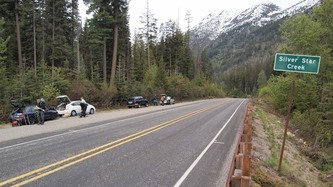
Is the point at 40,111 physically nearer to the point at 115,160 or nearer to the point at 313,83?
the point at 115,160

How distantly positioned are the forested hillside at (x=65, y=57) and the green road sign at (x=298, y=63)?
19317 mm

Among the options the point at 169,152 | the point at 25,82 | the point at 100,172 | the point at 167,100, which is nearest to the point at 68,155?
the point at 100,172

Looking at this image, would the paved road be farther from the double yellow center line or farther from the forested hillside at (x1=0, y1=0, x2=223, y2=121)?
the forested hillside at (x1=0, y1=0, x2=223, y2=121)

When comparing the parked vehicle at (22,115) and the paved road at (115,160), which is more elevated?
the paved road at (115,160)

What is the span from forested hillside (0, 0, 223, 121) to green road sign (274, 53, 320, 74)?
19317mm

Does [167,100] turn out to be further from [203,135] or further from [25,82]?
[203,135]

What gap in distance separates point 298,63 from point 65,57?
122 ft

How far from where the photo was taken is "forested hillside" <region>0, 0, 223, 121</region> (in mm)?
21797

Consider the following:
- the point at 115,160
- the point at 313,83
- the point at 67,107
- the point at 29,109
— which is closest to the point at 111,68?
the point at 67,107

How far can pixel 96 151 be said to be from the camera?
305 inches

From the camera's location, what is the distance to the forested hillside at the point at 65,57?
858 inches

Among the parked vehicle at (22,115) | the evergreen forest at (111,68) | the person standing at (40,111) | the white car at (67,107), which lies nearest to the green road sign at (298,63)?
the evergreen forest at (111,68)

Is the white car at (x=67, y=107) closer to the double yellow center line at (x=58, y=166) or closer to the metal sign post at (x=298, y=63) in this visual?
the double yellow center line at (x=58, y=166)

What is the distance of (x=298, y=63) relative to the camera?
6809 millimetres
